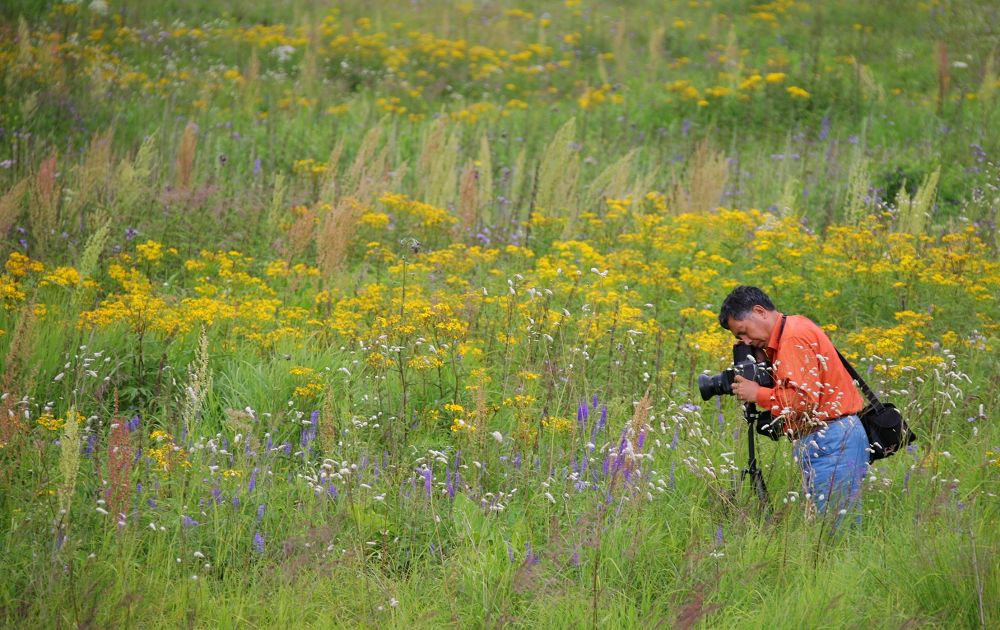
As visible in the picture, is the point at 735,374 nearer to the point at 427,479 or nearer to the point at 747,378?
the point at 747,378

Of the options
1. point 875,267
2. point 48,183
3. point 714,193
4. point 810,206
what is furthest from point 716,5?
point 48,183

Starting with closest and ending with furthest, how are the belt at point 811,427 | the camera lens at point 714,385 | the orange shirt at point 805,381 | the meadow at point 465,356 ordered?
the meadow at point 465,356, the belt at point 811,427, the orange shirt at point 805,381, the camera lens at point 714,385

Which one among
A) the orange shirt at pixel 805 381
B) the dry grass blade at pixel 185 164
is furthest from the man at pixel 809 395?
the dry grass blade at pixel 185 164

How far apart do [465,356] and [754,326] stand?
1626mm

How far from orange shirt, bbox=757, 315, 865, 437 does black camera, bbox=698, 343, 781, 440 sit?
7 cm

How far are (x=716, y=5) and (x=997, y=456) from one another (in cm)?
1497

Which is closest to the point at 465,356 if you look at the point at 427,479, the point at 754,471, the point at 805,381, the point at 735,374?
the point at 427,479

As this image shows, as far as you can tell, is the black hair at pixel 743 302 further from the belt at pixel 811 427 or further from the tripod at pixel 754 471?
the belt at pixel 811 427

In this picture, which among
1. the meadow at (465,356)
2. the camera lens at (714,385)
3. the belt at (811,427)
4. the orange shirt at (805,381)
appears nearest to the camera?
the meadow at (465,356)

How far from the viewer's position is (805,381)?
434 centimetres

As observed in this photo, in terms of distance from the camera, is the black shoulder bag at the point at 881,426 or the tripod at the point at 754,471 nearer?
the tripod at the point at 754,471

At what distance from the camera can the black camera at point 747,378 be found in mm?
4418

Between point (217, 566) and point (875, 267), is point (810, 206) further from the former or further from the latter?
point (217, 566)

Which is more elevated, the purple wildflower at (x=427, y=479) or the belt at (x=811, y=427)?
the belt at (x=811, y=427)
